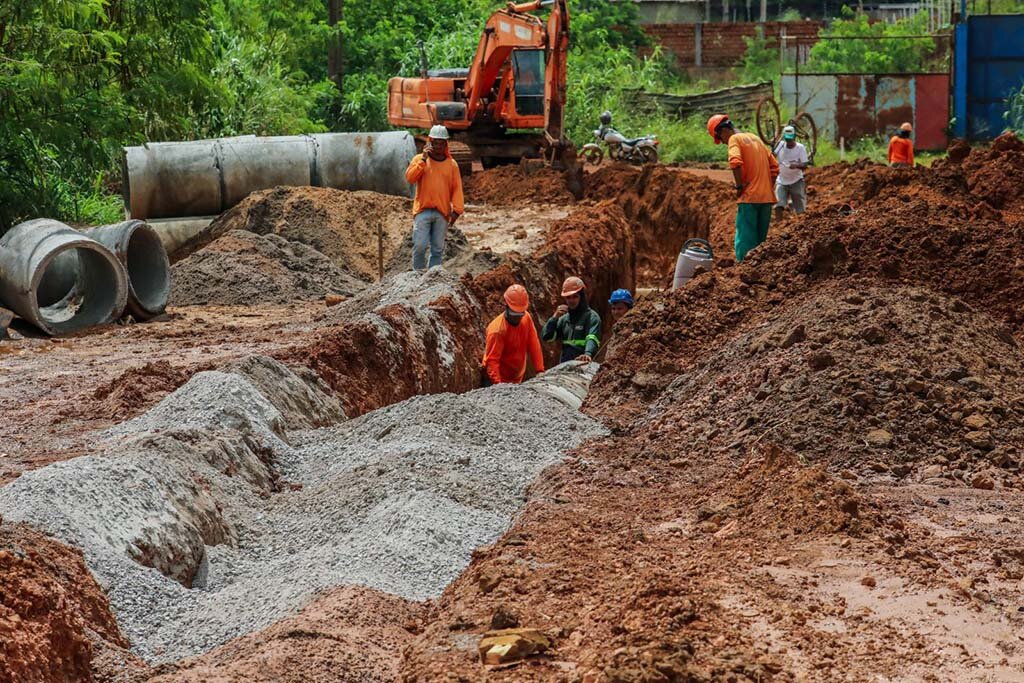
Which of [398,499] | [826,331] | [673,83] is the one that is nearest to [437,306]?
[826,331]

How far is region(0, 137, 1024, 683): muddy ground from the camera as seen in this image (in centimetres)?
524

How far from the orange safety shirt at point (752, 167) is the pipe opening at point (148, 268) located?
6.22m

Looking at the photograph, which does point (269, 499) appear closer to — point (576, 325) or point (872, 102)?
point (576, 325)

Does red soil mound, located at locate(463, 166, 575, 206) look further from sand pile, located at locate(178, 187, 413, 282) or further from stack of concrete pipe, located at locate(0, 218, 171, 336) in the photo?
stack of concrete pipe, located at locate(0, 218, 171, 336)

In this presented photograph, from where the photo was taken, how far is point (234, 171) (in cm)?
1992

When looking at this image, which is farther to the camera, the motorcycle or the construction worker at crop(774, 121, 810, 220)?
the motorcycle

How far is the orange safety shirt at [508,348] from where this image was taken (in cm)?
1225

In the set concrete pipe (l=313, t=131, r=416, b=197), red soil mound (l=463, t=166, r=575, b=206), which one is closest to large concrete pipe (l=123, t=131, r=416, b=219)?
concrete pipe (l=313, t=131, r=416, b=197)

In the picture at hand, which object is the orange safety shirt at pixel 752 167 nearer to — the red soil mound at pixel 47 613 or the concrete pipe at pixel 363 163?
the concrete pipe at pixel 363 163

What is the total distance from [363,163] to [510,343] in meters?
9.29

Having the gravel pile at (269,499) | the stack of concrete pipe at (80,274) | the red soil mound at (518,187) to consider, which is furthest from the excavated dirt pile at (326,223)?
the gravel pile at (269,499)

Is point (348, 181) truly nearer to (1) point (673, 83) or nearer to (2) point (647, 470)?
(2) point (647, 470)

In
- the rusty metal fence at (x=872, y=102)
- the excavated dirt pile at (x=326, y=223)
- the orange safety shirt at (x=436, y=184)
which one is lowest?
the excavated dirt pile at (x=326, y=223)

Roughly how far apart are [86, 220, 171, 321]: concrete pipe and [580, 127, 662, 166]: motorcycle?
13831 millimetres
